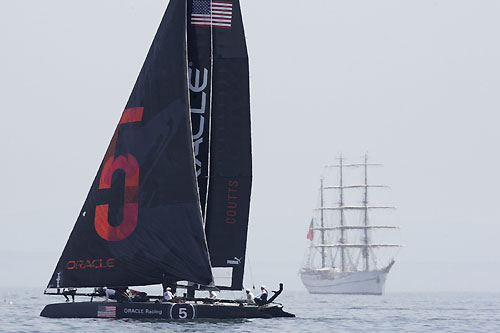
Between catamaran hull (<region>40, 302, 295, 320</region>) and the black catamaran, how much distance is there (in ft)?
0.14

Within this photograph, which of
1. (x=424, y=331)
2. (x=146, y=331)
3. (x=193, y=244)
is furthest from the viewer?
(x=424, y=331)

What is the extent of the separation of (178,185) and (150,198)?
136 centimetres

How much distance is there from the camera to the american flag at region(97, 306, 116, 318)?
40.9 m

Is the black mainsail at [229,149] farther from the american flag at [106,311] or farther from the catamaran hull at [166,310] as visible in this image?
the american flag at [106,311]

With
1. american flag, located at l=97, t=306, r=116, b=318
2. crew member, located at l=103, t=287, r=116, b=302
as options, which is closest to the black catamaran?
american flag, located at l=97, t=306, r=116, b=318

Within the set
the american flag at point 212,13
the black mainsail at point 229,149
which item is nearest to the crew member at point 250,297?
the black mainsail at point 229,149

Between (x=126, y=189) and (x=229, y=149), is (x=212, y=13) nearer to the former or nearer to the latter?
(x=229, y=149)

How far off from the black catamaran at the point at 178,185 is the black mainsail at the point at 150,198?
42mm

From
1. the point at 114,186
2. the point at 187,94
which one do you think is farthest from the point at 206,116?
the point at 114,186

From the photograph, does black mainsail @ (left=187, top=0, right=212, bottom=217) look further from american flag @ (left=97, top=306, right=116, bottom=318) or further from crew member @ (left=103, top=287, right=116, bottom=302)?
american flag @ (left=97, top=306, right=116, bottom=318)

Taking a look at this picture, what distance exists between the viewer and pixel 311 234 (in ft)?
610

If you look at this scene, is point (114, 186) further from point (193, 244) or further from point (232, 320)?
point (232, 320)

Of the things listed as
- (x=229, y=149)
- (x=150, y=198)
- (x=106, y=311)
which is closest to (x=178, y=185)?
(x=150, y=198)

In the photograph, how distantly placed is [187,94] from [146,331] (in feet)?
35.3
